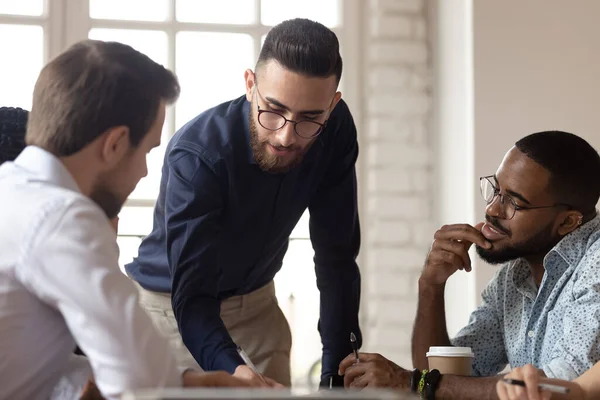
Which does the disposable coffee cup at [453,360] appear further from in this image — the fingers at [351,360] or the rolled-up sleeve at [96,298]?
the rolled-up sleeve at [96,298]

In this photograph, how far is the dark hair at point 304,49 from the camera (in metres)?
2.21

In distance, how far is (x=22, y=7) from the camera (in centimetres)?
360

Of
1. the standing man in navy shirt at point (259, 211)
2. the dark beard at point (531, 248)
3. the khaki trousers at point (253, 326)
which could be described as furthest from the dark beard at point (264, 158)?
the dark beard at point (531, 248)

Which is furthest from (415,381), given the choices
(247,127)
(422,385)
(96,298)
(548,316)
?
(96,298)

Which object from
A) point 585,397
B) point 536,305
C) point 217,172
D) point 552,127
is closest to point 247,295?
point 217,172

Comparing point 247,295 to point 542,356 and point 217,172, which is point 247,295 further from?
point 542,356

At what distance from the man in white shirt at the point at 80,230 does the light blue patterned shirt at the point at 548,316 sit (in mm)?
937

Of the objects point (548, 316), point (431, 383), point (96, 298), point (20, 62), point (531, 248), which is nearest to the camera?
point (96, 298)

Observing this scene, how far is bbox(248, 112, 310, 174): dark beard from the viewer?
225cm

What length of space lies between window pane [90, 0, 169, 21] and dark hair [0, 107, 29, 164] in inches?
63.2

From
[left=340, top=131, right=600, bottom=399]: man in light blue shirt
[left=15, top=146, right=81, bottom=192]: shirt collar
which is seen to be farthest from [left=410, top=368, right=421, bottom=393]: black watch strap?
[left=15, top=146, right=81, bottom=192]: shirt collar

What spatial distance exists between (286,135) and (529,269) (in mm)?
797

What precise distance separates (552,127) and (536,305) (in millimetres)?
1295

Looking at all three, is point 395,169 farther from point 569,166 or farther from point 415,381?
point 415,381
